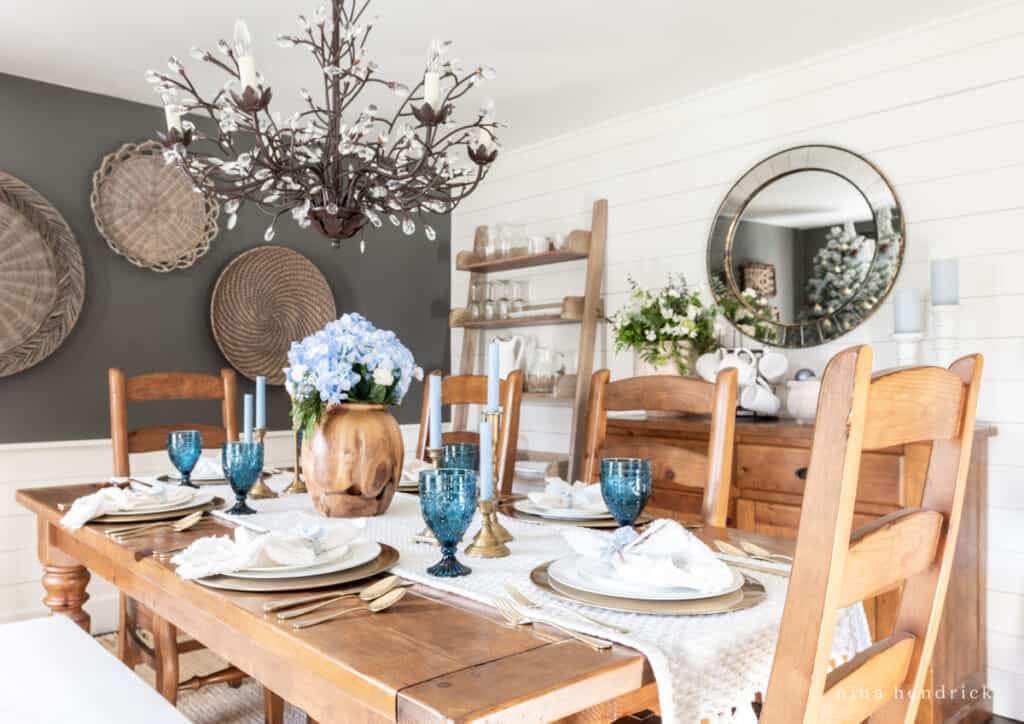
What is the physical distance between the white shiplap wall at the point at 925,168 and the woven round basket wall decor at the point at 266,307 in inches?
63.0

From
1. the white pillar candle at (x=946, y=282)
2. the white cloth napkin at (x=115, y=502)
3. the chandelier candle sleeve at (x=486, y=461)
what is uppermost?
the white pillar candle at (x=946, y=282)

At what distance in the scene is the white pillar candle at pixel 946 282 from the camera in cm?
255

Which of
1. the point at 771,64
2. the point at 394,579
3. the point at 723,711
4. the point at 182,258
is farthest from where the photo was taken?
the point at 182,258

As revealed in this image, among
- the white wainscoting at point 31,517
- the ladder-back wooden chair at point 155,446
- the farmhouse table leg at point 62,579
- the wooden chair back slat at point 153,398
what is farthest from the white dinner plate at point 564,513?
the white wainscoting at point 31,517

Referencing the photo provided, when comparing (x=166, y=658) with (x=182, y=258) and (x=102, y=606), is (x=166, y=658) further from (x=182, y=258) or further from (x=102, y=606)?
(x=182, y=258)

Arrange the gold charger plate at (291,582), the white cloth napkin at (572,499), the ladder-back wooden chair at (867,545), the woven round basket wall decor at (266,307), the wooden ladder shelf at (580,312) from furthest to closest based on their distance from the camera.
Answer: the woven round basket wall decor at (266,307) < the wooden ladder shelf at (580,312) < the white cloth napkin at (572,499) < the gold charger plate at (291,582) < the ladder-back wooden chair at (867,545)

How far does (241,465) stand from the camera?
1.67 m

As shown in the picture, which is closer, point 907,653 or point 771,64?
point 907,653

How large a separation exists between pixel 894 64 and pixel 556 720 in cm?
281

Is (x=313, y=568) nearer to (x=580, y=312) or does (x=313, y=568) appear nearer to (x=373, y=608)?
(x=373, y=608)

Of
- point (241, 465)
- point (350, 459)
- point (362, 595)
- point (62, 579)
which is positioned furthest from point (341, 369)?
point (62, 579)

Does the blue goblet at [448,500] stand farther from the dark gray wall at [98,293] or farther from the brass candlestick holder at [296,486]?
the dark gray wall at [98,293]

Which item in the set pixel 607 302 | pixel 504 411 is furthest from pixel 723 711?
pixel 607 302

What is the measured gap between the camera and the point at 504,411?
7.90ft
